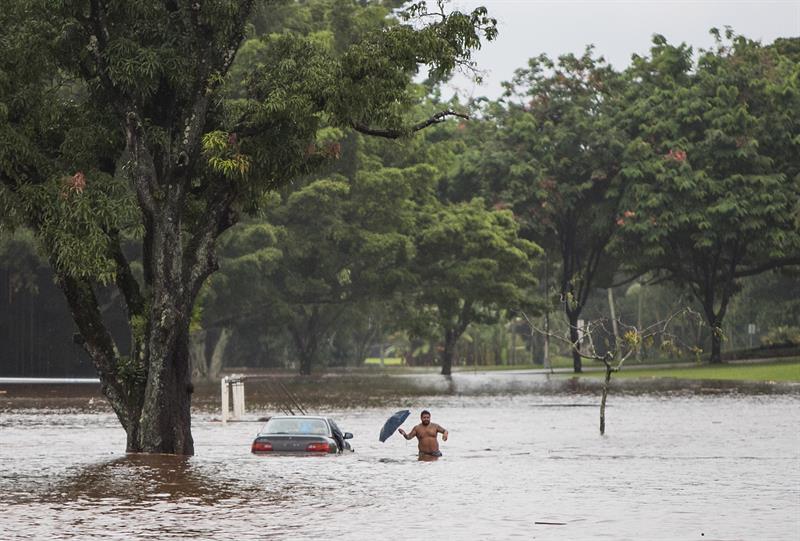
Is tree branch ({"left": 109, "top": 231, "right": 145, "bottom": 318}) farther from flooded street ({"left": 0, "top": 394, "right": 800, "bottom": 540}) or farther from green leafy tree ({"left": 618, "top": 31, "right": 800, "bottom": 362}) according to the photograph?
green leafy tree ({"left": 618, "top": 31, "right": 800, "bottom": 362})

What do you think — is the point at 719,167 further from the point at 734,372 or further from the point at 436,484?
the point at 436,484

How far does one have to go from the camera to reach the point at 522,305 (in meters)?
76.1

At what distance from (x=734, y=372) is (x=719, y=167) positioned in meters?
12.1

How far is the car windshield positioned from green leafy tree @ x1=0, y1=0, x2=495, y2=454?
2138 mm

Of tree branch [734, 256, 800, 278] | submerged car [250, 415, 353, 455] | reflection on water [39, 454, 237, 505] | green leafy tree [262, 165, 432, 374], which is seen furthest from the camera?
tree branch [734, 256, 800, 278]

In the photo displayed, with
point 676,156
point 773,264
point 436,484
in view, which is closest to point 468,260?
point 676,156

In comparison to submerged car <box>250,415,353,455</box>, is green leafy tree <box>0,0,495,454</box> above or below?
above

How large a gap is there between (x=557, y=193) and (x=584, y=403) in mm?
31060

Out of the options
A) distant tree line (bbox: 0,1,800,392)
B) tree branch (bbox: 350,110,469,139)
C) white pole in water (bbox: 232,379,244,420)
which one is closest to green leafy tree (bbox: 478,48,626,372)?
distant tree line (bbox: 0,1,800,392)

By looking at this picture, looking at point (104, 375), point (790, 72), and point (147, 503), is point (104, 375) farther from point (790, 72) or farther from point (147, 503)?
point (790, 72)

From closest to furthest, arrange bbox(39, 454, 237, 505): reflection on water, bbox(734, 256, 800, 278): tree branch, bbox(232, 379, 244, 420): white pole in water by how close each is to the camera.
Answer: bbox(39, 454, 237, 505): reflection on water < bbox(232, 379, 244, 420): white pole in water < bbox(734, 256, 800, 278): tree branch

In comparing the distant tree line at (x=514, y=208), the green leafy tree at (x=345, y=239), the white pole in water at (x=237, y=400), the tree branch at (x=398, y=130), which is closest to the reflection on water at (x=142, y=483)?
the tree branch at (x=398, y=130)

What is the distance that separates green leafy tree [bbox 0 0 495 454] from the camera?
1043 inches

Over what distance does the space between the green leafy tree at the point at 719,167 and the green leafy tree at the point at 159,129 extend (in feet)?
154
